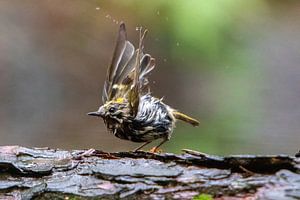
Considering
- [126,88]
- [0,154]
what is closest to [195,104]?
[126,88]

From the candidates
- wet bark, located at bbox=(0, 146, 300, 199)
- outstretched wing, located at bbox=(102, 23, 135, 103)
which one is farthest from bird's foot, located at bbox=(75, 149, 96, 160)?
outstretched wing, located at bbox=(102, 23, 135, 103)

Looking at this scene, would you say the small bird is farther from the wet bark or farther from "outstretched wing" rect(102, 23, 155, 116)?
the wet bark

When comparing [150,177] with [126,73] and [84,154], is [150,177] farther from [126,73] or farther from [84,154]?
[126,73]

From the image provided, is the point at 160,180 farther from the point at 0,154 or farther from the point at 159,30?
the point at 159,30

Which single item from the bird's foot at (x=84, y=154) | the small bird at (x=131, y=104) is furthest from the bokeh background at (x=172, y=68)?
the bird's foot at (x=84, y=154)

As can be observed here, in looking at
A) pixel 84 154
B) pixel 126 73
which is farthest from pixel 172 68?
pixel 84 154

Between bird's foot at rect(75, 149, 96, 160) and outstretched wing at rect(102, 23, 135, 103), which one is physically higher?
outstretched wing at rect(102, 23, 135, 103)
